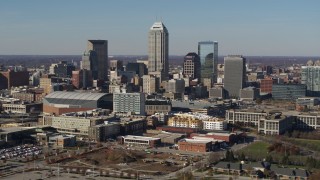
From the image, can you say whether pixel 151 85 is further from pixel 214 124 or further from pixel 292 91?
pixel 214 124

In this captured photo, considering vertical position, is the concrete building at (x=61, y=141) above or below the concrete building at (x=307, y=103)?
below

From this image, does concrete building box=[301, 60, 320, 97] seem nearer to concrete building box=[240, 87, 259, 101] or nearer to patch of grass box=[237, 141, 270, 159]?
concrete building box=[240, 87, 259, 101]

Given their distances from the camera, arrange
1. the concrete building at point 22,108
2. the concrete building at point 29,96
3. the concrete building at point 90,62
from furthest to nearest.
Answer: the concrete building at point 90,62, the concrete building at point 29,96, the concrete building at point 22,108

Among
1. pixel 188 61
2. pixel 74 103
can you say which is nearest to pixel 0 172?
pixel 74 103

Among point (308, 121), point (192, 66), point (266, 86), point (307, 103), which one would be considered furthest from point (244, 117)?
point (192, 66)

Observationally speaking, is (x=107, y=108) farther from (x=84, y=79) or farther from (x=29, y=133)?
(x=84, y=79)

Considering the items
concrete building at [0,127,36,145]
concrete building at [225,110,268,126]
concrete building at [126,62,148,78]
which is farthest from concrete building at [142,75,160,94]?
concrete building at [0,127,36,145]

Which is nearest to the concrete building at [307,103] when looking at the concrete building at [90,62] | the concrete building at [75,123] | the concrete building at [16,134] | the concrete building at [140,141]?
the concrete building at [75,123]

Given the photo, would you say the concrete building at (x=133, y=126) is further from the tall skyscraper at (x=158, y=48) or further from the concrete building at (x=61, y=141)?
the tall skyscraper at (x=158, y=48)
